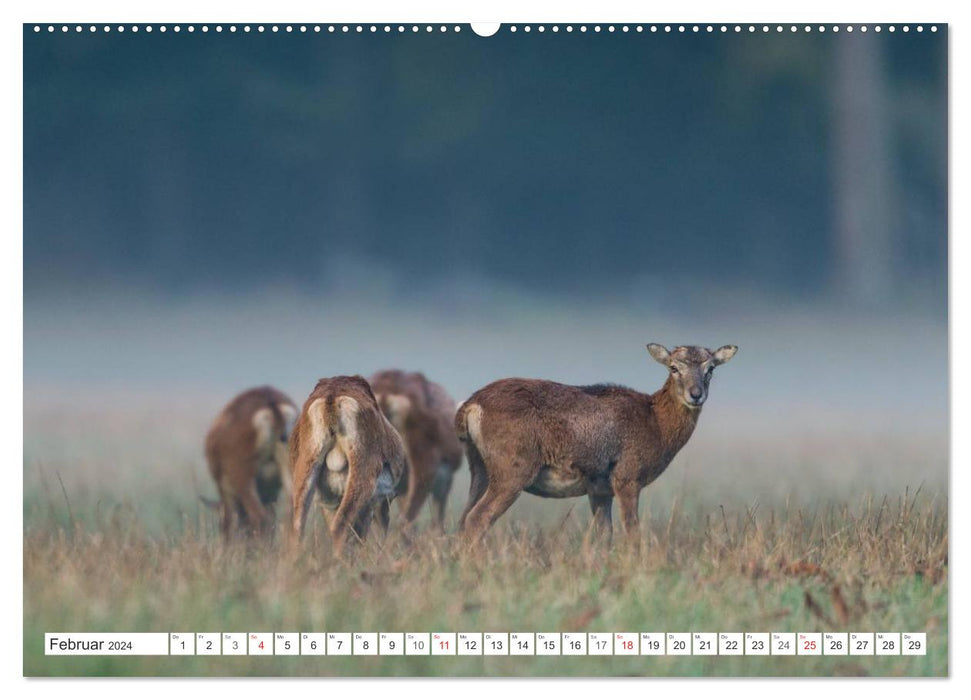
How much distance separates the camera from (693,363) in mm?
11711

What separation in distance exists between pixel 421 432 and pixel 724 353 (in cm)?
272

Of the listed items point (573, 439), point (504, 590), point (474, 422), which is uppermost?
point (474, 422)

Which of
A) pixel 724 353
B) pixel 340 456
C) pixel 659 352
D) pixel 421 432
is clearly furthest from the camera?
pixel 421 432

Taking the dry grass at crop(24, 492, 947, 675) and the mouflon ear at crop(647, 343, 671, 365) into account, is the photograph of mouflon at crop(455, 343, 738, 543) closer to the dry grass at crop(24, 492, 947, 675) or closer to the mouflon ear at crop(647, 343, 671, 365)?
the mouflon ear at crop(647, 343, 671, 365)

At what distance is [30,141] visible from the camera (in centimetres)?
991

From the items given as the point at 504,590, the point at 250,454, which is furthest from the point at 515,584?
the point at 250,454

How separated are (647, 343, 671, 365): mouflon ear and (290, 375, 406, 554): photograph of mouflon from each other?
2.06m

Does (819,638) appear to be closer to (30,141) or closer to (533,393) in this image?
(533,393)

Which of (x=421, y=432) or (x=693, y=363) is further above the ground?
(x=693, y=363)

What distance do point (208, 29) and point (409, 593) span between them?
3.72m

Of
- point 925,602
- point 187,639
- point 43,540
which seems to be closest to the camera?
point 187,639

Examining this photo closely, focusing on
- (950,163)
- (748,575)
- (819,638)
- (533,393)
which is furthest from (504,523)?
(950,163)

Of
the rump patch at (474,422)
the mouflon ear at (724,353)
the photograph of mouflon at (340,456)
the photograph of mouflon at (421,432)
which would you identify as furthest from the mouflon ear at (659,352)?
the photograph of mouflon at (340,456)

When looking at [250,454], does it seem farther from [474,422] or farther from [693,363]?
[693,363]
